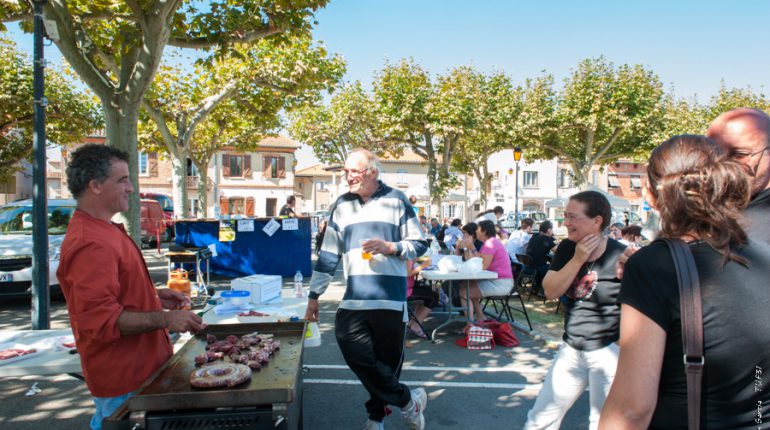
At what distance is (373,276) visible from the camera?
3281mm

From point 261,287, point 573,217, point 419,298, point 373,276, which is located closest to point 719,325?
point 573,217

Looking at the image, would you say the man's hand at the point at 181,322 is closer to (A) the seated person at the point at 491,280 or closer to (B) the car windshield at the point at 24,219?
(A) the seated person at the point at 491,280

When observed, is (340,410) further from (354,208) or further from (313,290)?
(354,208)

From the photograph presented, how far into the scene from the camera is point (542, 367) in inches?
215

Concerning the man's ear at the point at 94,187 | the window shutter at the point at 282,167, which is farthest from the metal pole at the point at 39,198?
the window shutter at the point at 282,167

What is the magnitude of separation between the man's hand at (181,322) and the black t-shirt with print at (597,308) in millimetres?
2074

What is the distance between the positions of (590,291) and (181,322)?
220 cm

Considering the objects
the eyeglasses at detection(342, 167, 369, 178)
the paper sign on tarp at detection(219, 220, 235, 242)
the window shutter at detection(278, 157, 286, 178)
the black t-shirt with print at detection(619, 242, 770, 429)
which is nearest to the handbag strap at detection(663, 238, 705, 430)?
the black t-shirt with print at detection(619, 242, 770, 429)

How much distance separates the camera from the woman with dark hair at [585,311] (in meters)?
2.74

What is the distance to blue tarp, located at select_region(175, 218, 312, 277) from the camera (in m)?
12.0

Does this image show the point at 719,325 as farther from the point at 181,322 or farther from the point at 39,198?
the point at 39,198

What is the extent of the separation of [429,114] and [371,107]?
413cm

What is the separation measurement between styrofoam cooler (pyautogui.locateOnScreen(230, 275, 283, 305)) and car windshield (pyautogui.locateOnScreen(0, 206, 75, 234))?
6.51m

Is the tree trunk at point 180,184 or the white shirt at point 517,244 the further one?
the tree trunk at point 180,184
